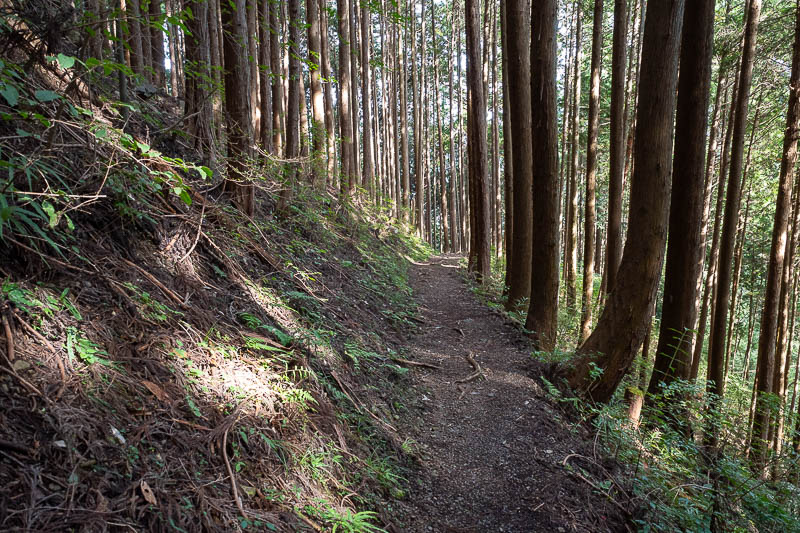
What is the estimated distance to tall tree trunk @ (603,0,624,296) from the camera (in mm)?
8172

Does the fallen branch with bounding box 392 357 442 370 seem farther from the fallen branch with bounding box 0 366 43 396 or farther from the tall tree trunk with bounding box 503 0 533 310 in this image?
the fallen branch with bounding box 0 366 43 396

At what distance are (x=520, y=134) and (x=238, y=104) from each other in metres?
4.98

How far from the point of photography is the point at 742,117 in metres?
7.86

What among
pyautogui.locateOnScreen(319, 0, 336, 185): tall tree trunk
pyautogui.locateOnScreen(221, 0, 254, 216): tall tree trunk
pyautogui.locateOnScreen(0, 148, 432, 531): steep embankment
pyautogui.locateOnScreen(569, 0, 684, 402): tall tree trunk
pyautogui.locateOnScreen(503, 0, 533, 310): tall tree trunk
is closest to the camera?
pyautogui.locateOnScreen(0, 148, 432, 531): steep embankment

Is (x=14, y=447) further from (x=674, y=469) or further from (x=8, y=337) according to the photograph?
(x=674, y=469)

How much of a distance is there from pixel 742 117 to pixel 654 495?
302 inches

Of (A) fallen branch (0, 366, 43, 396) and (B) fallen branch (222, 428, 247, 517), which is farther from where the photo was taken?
(B) fallen branch (222, 428, 247, 517)

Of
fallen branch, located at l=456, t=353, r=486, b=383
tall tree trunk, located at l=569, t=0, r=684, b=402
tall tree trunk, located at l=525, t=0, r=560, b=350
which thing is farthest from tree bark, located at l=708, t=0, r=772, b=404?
fallen branch, located at l=456, t=353, r=486, b=383

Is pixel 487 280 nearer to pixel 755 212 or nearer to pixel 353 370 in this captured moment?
pixel 353 370

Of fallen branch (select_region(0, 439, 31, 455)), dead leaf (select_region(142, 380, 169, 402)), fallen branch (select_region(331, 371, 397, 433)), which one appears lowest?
fallen branch (select_region(331, 371, 397, 433))

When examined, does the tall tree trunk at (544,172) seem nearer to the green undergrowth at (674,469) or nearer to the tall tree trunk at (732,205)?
the green undergrowth at (674,469)

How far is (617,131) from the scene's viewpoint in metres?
8.91

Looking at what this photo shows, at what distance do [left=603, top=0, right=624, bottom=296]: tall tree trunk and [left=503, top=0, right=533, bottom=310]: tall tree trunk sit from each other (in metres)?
1.85

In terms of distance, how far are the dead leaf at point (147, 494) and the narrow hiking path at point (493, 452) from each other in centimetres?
174
